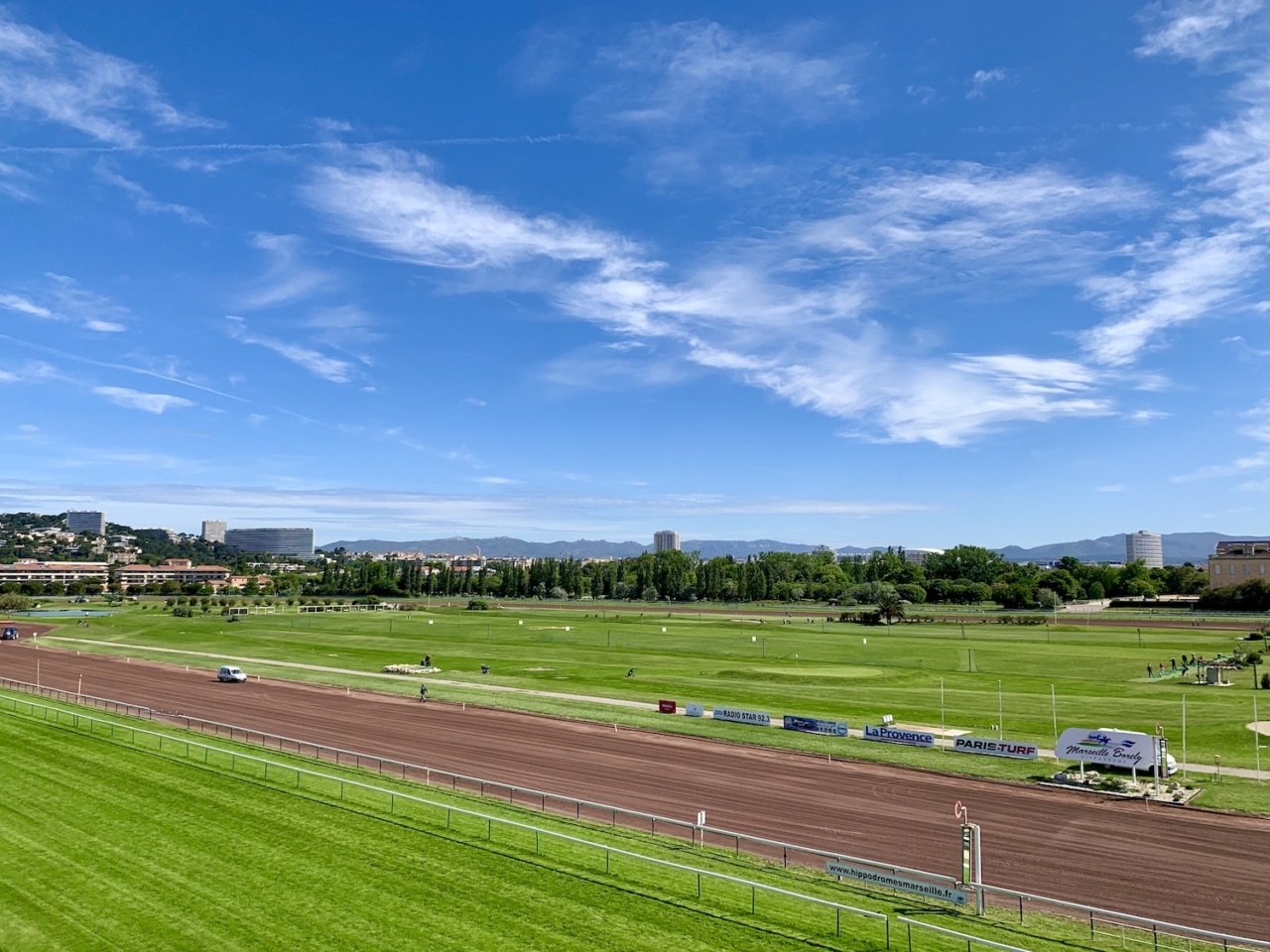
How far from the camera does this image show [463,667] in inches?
3007

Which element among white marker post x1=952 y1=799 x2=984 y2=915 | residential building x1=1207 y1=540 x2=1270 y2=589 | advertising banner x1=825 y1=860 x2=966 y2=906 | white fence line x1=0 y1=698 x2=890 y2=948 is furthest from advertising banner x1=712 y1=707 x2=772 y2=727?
residential building x1=1207 y1=540 x2=1270 y2=589

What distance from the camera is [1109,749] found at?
35.6 meters

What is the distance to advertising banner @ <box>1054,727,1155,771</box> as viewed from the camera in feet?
115

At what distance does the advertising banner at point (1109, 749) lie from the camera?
115 feet

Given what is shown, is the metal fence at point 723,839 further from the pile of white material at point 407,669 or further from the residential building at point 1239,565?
the residential building at point 1239,565

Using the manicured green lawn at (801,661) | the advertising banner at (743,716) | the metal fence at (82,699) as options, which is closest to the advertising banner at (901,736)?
the manicured green lawn at (801,661)

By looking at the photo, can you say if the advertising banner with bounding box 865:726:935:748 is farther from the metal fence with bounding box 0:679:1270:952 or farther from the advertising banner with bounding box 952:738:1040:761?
the metal fence with bounding box 0:679:1270:952

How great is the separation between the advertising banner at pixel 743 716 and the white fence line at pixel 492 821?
906 inches

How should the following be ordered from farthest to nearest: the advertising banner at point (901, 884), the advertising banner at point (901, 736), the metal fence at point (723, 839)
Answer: the advertising banner at point (901, 736) < the advertising banner at point (901, 884) < the metal fence at point (723, 839)

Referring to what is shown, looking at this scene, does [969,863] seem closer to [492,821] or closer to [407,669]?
[492,821]

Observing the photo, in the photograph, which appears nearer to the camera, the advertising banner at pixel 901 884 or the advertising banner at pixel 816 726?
the advertising banner at pixel 901 884

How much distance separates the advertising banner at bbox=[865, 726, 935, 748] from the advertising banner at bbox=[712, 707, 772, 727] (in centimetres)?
624

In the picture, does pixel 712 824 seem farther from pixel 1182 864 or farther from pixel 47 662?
pixel 47 662

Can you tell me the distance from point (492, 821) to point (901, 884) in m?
12.6
